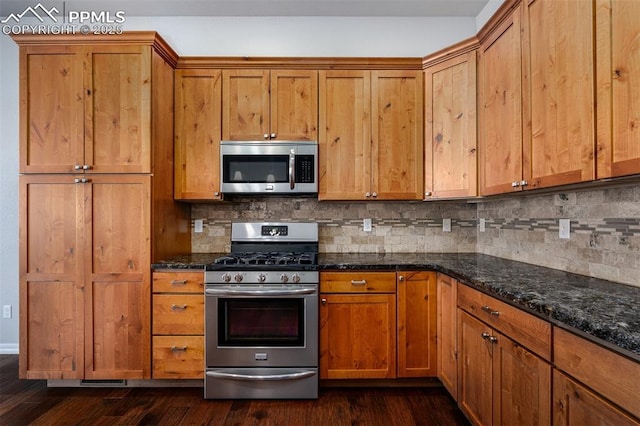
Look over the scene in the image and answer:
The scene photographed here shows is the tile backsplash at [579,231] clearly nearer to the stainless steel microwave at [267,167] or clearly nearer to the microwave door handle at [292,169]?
the stainless steel microwave at [267,167]

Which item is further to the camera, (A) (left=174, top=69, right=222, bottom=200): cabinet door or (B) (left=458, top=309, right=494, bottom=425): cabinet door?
(A) (left=174, top=69, right=222, bottom=200): cabinet door

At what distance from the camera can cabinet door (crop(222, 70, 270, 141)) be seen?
280 centimetres

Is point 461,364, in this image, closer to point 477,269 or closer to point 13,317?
point 477,269

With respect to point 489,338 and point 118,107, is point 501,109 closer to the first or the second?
point 489,338

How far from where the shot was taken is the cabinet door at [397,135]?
280 cm

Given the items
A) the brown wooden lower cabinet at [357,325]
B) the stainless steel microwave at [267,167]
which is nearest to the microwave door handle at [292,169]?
the stainless steel microwave at [267,167]

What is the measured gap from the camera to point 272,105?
279 cm

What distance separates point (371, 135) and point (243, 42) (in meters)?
1.44

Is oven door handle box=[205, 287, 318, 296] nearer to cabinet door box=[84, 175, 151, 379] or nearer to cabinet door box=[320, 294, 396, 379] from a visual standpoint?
cabinet door box=[320, 294, 396, 379]

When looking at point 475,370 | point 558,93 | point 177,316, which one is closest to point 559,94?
point 558,93

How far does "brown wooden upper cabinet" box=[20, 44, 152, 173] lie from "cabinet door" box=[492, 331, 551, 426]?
2435 mm

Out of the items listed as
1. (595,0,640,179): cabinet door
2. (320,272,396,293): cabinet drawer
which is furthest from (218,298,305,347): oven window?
(595,0,640,179): cabinet door

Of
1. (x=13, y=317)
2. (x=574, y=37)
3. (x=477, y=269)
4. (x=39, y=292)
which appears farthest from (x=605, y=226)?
(x=13, y=317)

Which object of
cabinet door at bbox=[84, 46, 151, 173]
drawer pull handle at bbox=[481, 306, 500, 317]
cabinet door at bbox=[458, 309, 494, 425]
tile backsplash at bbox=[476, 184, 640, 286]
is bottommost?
cabinet door at bbox=[458, 309, 494, 425]
